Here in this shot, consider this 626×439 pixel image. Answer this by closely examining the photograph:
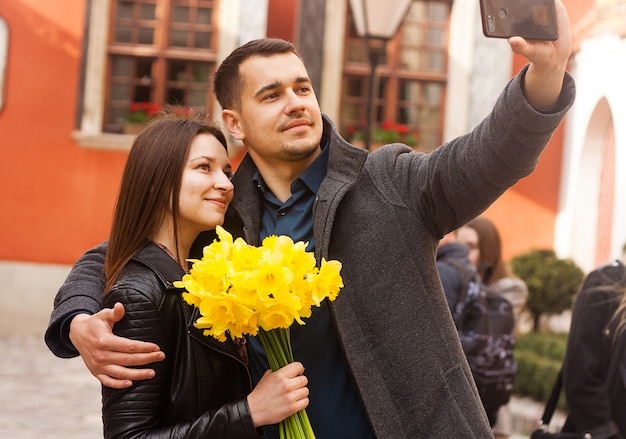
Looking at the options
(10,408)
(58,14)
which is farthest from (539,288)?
(58,14)

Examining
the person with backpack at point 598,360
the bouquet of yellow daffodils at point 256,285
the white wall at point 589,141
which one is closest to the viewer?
the bouquet of yellow daffodils at point 256,285

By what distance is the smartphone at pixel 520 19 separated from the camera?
2.08 metres

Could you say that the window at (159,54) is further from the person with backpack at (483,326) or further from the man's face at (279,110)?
the man's face at (279,110)

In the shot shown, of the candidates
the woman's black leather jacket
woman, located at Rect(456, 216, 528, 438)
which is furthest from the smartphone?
woman, located at Rect(456, 216, 528, 438)

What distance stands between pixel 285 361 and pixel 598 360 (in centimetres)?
219

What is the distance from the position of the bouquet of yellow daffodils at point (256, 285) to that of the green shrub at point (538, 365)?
6.39 meters

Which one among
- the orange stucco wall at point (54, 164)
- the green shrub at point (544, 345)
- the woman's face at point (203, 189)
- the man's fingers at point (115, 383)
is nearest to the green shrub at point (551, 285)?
the green shrub at point (544, 345)

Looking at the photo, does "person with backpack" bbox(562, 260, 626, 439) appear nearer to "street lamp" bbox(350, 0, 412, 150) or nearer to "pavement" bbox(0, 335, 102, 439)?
"street lamp" bbox(350, 0, 412, 150)

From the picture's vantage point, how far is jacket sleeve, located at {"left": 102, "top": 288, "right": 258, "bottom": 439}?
7.52 feet

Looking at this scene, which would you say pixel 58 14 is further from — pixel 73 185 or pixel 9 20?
pixel 73 185

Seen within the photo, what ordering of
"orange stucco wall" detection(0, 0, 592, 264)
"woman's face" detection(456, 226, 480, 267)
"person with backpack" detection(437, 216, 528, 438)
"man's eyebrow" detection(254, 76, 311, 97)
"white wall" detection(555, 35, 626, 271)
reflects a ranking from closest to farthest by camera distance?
"man's eyebrow" detection(254, 76, 311, 97) → "person with backpack" detection(437, 216, 528, 438) → "woman's face" detection(456, 226, 480, 267) → "white wall" detection(555, 35, 626, 271) → "orange stucco wall" detection(0, 0, 592, 264)

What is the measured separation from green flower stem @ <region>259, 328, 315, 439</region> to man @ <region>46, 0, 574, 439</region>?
16 cm

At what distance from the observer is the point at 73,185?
12812mm

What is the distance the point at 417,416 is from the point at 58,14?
11418 millimetres
